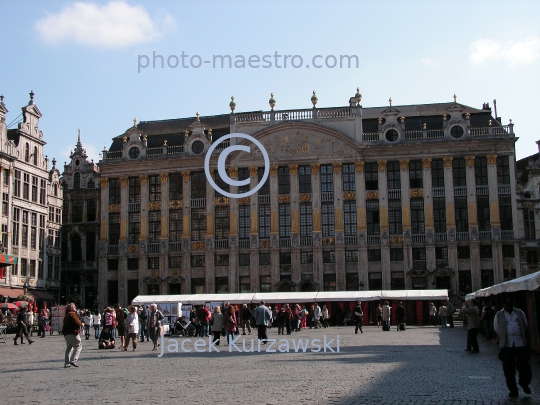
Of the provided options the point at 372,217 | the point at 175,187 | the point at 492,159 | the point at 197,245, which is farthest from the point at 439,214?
the point at 175,187

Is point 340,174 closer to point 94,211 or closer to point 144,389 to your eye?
point 94,211

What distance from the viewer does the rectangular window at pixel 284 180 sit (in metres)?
61.1

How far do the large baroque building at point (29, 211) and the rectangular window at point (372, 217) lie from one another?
86.4ft

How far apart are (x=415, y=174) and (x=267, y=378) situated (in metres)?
46.1

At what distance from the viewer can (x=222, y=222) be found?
6181cm

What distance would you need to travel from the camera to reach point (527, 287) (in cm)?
2058

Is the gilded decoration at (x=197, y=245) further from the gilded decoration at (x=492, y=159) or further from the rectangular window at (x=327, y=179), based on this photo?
the gilded decoration at (x=492, y=159)

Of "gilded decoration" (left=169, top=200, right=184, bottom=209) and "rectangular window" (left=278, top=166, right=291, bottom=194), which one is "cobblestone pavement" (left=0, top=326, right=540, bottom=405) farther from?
"gilded decoration" (left=169, top=200, right=184, bottom=209)

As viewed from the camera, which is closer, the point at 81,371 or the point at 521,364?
the point at 521,364

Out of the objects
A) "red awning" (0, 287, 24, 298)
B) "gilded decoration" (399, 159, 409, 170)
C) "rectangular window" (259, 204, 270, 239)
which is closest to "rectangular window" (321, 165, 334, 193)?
"rectangular window" (259, 204, 270, 239)

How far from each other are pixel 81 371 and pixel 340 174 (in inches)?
1711

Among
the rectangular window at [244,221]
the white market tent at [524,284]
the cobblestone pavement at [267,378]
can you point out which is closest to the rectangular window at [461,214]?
the rectangular window at [244,221]

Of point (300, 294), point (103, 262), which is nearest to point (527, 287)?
point (300, 294)

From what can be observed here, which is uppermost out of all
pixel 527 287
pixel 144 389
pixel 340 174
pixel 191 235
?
pixel 340 174
